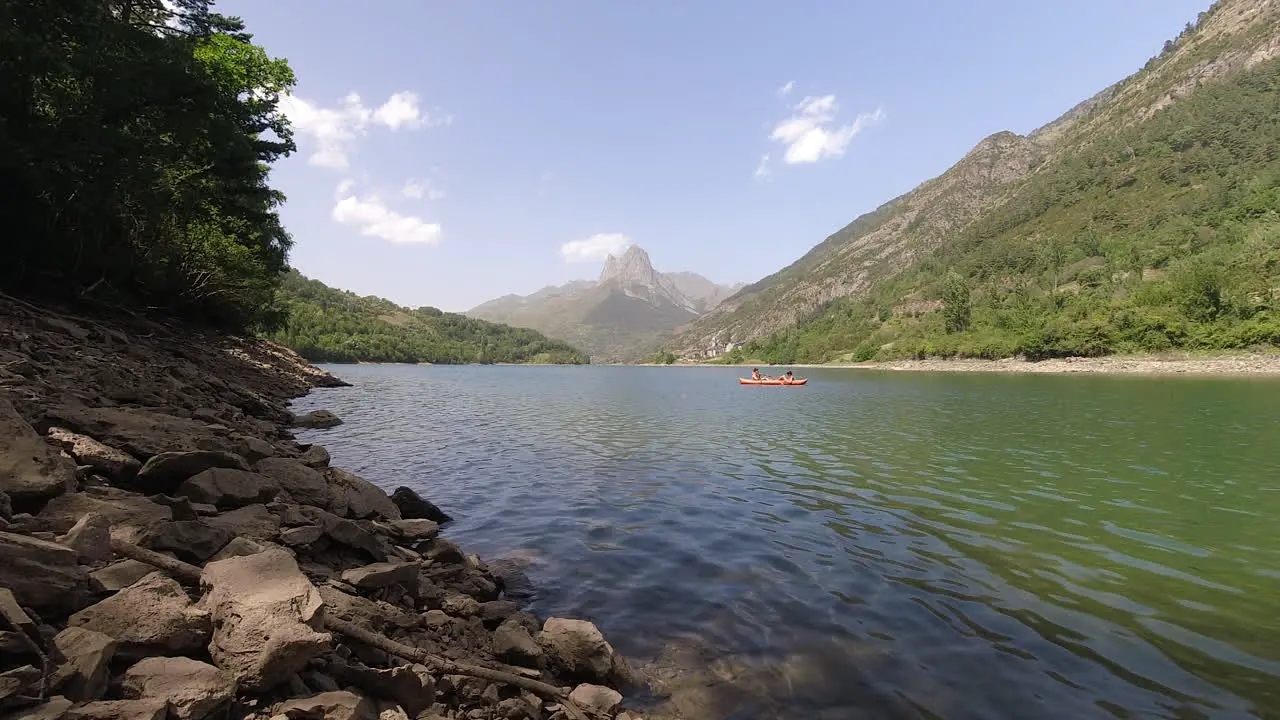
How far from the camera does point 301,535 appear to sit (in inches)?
320

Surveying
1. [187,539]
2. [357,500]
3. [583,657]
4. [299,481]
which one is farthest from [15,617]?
[357,500]

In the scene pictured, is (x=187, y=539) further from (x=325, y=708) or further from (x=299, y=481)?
(x=299, y=481)

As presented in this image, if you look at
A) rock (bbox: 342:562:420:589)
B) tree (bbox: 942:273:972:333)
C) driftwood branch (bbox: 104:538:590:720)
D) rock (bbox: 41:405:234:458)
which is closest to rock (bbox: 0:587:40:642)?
driftwood branch (bbox: 104:538:590:720)

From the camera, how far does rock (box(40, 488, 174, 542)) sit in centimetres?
583

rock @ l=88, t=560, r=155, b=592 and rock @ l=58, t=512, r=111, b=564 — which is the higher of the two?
rock @ l=58, t=512, r=111, b=564

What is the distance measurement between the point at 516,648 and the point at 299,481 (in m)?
6.40

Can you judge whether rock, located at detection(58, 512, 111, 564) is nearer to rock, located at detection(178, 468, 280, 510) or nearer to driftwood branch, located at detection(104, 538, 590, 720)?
driftwood branch, located at detection(104, 538, 590, 720)

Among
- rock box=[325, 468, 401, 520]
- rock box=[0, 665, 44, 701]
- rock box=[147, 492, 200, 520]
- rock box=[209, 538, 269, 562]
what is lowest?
rock box=[325, 468, 401, 520]

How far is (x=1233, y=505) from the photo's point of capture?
49.8ft

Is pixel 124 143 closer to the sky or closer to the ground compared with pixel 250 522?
closer to the sky

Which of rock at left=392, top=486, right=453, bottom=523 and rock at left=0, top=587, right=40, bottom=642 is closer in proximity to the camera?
rock at left=0, top=587, right=40, bottom=642

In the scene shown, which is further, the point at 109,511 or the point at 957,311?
the point at 957,311

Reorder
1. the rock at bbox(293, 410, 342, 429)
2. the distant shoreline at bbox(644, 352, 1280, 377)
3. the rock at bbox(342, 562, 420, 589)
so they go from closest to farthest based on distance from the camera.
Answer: the rock at bbox(342, 562, 420, 589)
the rock at bbox(293, 410, 342, 429)
the distant shoreline at bbox(644, 352, 1280, 377)

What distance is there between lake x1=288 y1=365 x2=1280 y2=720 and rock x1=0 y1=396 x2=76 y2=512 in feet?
21.2
